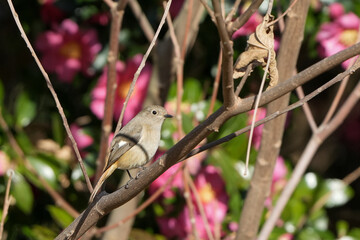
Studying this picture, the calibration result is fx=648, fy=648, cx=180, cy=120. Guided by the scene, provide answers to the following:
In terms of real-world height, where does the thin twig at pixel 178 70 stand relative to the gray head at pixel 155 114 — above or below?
above

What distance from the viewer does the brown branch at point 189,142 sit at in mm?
1110

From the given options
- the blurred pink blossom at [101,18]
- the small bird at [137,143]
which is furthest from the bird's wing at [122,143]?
the blurred pink blossom at [101,18]

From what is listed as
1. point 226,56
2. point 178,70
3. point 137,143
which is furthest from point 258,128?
point 226,56

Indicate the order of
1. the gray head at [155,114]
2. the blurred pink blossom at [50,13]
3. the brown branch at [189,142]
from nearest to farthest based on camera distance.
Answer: the brown branch at [189,142], the gray head at [155,114], the blurred pink blossom at [50,13]

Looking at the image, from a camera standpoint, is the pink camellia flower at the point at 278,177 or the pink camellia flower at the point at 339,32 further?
the pink camellia flower at the point at 278,177

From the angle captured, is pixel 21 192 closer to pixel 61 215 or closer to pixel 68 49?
pixel 61 215

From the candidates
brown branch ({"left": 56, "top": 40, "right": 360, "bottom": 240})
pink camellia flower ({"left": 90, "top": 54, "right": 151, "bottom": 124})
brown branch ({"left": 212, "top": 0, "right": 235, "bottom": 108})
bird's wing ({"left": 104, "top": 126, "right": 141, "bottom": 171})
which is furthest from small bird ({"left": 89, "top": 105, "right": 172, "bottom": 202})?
brown branch ({"left": 212, "top": 0, "right": 235, "bottom": 108})

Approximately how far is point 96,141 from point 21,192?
383mm

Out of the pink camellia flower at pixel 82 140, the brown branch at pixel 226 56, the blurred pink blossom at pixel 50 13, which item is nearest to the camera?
the brown branch at pixel 226 56

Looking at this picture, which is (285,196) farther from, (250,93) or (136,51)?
(136,51)

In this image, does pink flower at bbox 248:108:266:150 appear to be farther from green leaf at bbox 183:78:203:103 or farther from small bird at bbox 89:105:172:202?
small bird at bbox 89:105:172:202

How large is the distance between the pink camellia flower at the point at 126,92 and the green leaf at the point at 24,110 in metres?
0.28

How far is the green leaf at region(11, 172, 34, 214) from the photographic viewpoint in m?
2.58

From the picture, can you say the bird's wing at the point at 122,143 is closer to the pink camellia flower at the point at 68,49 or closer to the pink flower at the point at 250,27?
the pink flower at the point at 250,27
